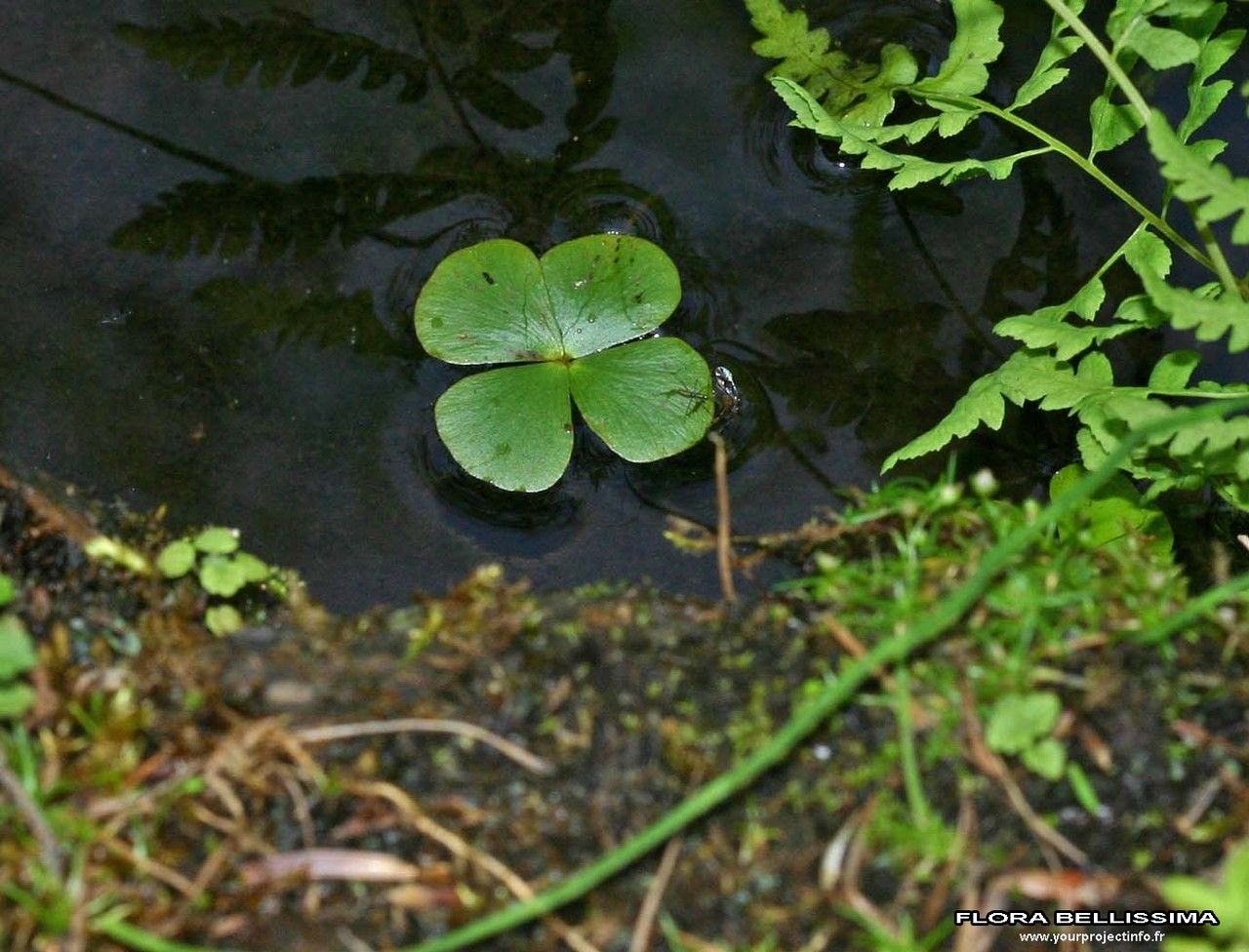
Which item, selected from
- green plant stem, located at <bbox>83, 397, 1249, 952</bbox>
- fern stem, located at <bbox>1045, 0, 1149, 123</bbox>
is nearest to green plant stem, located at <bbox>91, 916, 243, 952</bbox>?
green plant stem, located at <bbox>83, 397, 1249, 952</bbox>

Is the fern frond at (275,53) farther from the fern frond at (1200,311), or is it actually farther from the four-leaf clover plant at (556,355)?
the fern frond at (1200,311)

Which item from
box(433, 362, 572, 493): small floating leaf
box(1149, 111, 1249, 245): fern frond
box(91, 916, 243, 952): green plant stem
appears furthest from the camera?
box(433, 362, 572, 493): small floating leaf

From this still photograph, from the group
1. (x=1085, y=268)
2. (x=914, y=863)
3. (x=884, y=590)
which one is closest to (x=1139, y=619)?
(x=884, y=590)

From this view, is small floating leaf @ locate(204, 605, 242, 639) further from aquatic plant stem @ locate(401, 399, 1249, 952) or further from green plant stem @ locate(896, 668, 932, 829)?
green plant stem @ locate(896, 668, 932, 829)

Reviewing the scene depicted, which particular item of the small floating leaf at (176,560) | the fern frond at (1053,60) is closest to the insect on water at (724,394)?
the fern frond at (1053,60)

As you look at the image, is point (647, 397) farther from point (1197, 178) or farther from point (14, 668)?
point (14, 668)

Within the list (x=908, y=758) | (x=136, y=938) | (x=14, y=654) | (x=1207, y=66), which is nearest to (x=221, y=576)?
(x=14, y=654)

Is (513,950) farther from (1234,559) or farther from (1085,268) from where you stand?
(1085,268)
